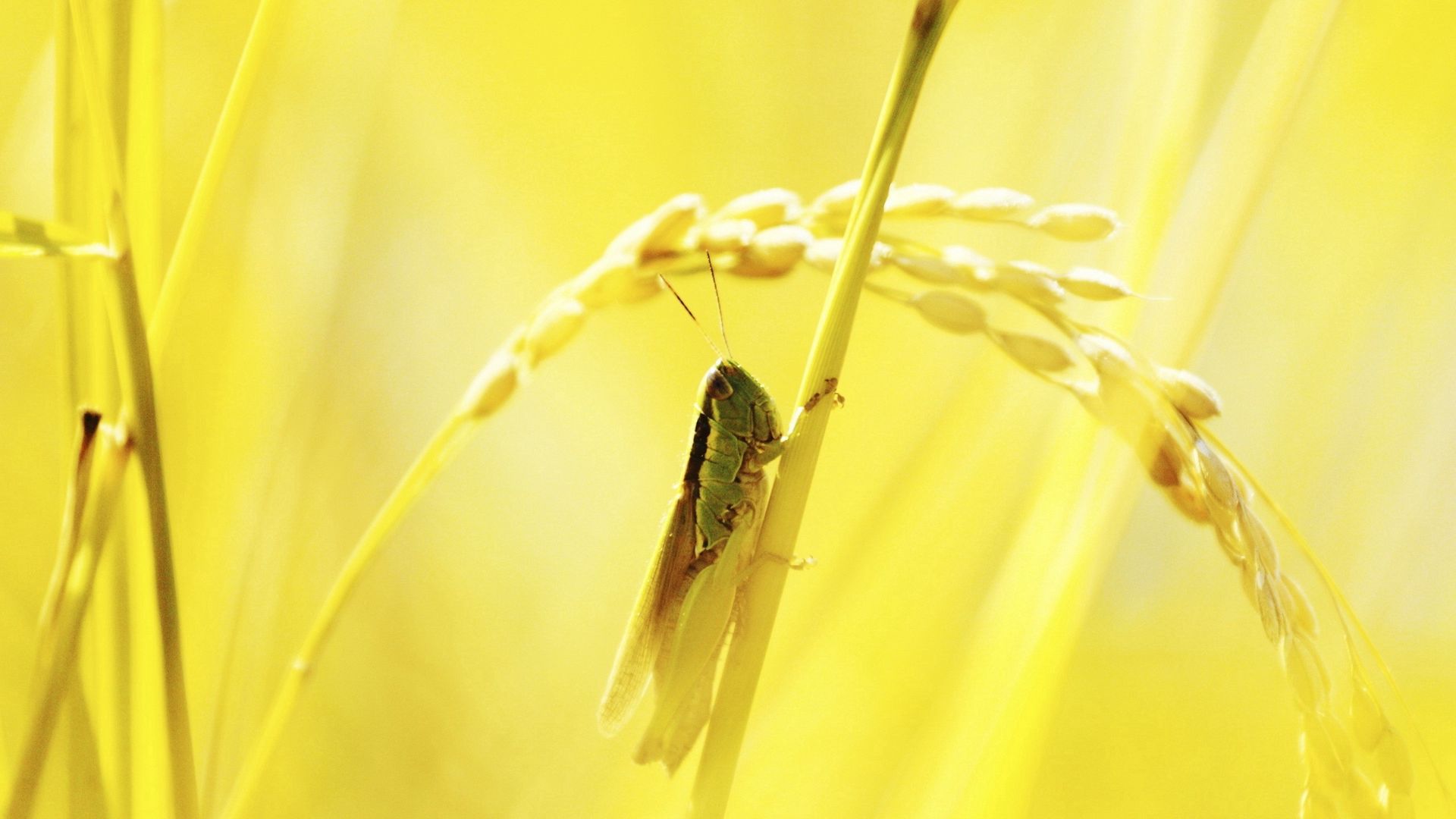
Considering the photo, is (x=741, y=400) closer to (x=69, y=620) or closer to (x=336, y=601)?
(x=336, y=601)

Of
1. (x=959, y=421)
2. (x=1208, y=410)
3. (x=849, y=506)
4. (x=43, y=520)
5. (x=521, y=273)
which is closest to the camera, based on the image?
(x=1208, y=410)

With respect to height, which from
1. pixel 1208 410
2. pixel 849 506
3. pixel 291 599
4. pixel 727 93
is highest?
pixel 727 93

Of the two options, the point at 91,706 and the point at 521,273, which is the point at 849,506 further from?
the point at 91,706

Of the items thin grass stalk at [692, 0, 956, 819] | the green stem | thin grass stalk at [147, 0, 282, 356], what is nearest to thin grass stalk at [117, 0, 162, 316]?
thin grass stalk at [147, 0, 282, 356]

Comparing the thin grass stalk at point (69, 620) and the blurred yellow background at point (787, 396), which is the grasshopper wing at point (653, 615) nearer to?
the blurred yellow background at point (787, 396)

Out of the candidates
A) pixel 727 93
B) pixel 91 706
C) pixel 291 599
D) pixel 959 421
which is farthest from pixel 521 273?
pixel 91 706

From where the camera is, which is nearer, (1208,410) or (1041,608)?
(1208,410)

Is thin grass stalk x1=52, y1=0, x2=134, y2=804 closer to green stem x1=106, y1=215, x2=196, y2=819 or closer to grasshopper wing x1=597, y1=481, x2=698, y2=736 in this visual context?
green stem x1=106, y1=215, x2=196, y2=819
